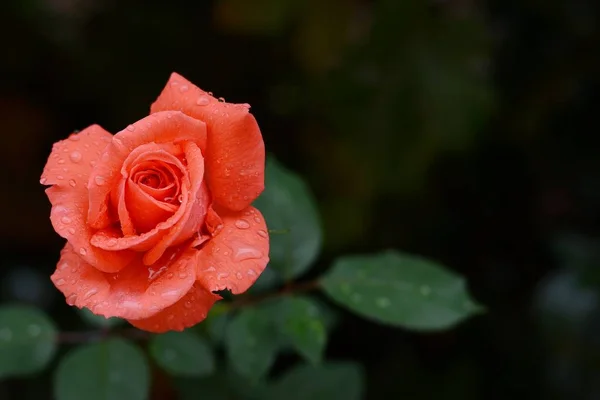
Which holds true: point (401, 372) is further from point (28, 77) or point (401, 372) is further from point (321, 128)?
point (28, 77)

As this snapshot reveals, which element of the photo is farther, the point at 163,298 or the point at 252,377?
the point at 252,377

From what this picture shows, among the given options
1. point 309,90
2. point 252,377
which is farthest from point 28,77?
point 252,377

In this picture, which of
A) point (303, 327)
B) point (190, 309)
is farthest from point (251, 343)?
point (190, 309)

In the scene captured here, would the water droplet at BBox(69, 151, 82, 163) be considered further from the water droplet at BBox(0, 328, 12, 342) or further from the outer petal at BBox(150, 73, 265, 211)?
the water droplet at BBox(0, 328, 12, 342)

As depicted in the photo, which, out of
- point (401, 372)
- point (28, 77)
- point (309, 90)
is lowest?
point (401, 372)

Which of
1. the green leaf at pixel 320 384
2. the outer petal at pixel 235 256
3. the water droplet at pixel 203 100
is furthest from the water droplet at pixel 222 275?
the green leaf at pixel 320 384

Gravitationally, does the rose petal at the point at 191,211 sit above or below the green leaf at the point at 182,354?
above

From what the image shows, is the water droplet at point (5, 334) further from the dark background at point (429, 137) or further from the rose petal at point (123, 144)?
the dark background at point (429, 137)
